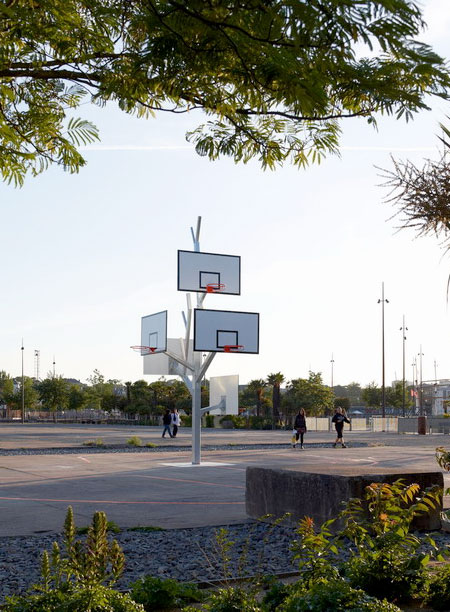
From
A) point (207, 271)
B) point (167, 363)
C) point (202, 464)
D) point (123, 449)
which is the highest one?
point (207, 271)

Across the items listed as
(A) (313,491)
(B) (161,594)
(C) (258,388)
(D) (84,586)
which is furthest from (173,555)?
(C) (258,388)

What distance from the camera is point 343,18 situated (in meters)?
3.36

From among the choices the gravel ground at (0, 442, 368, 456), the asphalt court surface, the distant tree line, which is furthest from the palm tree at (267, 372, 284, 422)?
the asphalt court surface

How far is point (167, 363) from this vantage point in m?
26.1

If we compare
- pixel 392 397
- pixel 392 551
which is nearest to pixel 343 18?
pixel 392 551

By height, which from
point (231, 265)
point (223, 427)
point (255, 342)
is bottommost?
point (223, 427)

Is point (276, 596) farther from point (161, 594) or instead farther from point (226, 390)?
point (226, 390)

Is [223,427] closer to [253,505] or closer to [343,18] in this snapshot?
[253,505]

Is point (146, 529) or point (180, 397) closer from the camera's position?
point (146, 529)

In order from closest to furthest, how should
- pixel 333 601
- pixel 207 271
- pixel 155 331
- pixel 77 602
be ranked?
pixel 77 602 → pixel 333 601 → pixel 207 271 → pixel 155 331

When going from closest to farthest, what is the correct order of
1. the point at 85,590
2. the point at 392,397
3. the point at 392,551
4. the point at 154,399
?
1. the point at 85,590
2. the point at 392,551
3. the point at 154,399
4. the point at 392,397

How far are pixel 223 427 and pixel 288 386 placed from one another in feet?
78.8

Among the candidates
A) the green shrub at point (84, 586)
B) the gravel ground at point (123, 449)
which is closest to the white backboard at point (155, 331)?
the gravel ground at point (123, 449)

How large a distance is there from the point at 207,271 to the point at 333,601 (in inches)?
714
